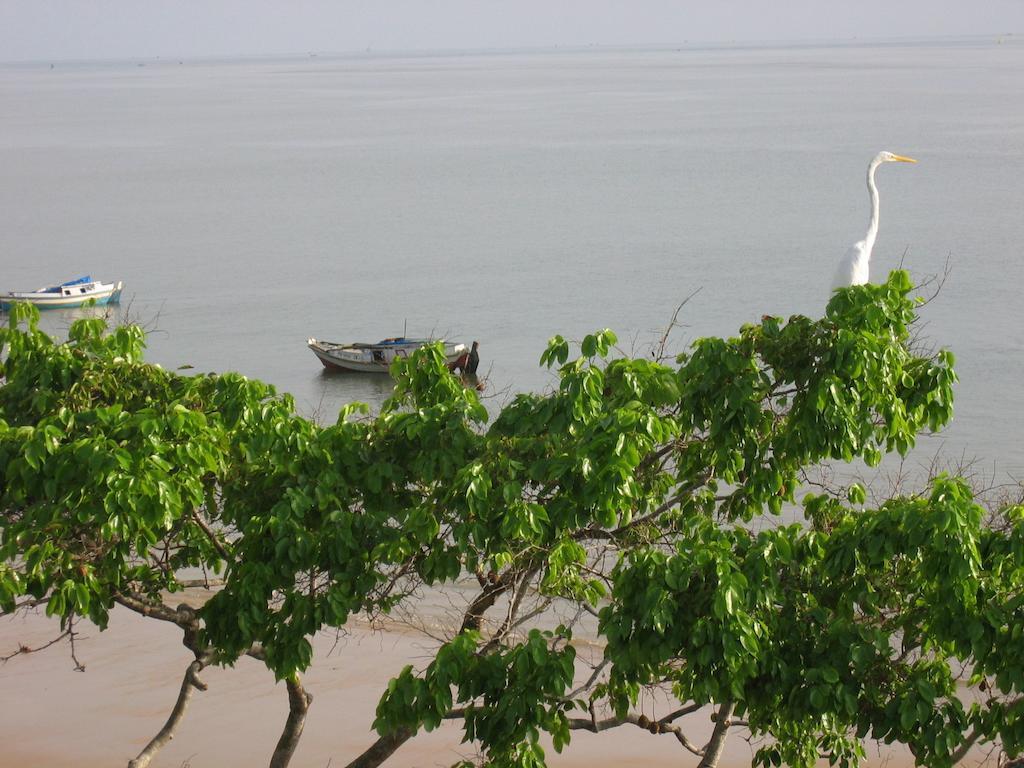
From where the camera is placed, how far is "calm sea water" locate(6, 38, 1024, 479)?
37.2 meters

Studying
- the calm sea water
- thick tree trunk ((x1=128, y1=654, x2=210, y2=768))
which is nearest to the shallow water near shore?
the calm sea water

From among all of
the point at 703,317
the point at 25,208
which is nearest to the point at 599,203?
the point at 703,317

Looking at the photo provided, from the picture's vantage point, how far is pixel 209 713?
15.4 meters

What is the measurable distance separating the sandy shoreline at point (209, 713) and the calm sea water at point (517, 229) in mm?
4339

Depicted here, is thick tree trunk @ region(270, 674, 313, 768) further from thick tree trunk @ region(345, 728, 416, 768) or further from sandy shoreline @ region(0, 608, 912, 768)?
sandy shoreline @ region(0, 608, 912, 768)

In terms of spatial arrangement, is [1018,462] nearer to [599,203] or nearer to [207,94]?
[599,203]

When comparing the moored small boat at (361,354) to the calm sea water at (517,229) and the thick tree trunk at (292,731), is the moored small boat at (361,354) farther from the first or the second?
the thick tree trunk at (292,731)

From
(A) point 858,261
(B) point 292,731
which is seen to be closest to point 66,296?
(A) point 858,261

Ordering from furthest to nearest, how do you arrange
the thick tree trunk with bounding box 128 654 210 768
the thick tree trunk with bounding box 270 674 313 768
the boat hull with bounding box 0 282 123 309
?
the boat hull with bounding box 0 282 123 309
the thick tree trunk with bounding box 128 654 210 768
the thick tree trunk with bounding box 270 674 313 768

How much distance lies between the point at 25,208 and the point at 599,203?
1103 inches

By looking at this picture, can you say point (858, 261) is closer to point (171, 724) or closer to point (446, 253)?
point (171, 724)

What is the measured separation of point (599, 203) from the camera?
61.6 meters

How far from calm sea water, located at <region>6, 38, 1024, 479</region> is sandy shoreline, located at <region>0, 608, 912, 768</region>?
434 cm

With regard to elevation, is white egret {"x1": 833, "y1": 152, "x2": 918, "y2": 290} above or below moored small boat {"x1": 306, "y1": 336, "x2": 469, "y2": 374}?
above
